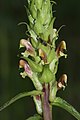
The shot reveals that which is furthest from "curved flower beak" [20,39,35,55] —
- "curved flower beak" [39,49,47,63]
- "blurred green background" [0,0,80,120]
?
"blurred green background" [0,0,80,120]

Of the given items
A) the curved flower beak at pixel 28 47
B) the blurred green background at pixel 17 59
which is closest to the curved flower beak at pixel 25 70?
the curved flower beak at pixel 28 47

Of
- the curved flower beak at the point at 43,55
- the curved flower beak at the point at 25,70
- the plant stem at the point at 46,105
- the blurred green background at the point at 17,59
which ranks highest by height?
the blurred green background at the point at 17,59

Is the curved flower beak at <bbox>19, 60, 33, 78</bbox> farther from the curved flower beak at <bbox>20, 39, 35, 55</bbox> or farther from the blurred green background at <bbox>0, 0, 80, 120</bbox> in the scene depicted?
the blurred green background at <bbox>0, 0, 80, 120</bbox>

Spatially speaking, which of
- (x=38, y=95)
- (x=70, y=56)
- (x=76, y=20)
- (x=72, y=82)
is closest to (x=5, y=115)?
(x=72, y=82)

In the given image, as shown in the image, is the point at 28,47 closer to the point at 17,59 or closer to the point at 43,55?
the point at 43,55

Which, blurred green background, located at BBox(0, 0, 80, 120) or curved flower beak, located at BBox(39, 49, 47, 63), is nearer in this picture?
curved flower beak, located at BBox(39, 49, 47, 63)

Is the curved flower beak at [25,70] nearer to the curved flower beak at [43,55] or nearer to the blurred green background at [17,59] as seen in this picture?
the curved flower beak at [43,55]

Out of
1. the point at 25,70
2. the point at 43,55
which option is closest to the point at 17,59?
the point at 25,70

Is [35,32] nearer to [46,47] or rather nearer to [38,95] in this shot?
[46,47]
